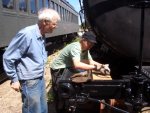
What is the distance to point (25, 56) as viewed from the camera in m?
4.23

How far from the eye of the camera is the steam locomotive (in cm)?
422

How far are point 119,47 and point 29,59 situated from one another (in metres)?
1.01

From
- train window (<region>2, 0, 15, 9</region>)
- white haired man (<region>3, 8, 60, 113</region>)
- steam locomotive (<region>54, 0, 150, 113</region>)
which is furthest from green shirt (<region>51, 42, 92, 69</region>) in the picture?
train window (<region>2, 0, 15, 9</region>)

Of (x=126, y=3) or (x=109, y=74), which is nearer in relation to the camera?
(x=126, y=3)

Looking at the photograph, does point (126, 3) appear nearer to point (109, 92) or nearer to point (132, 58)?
point (132, 58)

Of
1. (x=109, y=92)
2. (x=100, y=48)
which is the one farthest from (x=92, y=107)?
(x=109, y=92)

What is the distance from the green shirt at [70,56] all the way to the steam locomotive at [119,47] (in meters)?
0.55

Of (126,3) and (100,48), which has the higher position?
(126,3)

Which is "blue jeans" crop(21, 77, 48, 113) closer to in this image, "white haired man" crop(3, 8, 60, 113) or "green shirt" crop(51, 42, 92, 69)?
"white haired man" crop(3, 8, 60, 113)

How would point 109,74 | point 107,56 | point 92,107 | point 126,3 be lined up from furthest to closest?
point 92,107
point 107,56
point 109,74
point 126,3

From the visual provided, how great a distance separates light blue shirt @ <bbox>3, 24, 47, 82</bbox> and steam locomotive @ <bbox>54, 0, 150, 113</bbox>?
0.41 m

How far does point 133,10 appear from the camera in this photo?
13.9 feet

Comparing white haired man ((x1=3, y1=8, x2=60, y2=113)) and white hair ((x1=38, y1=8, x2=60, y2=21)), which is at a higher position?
white hair ((x1=38, y1=8, x2=60, y2=21))

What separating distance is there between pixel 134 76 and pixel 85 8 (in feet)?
3.07
